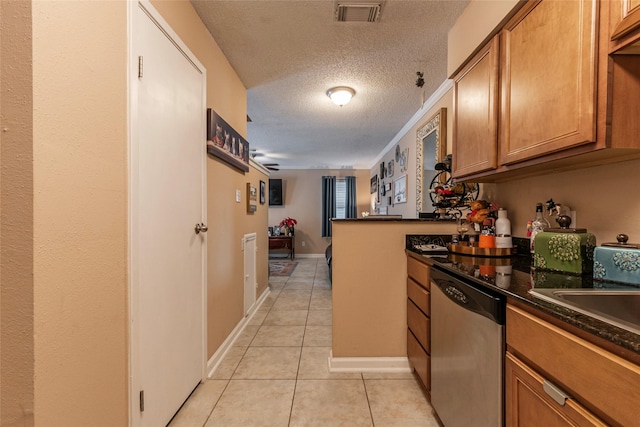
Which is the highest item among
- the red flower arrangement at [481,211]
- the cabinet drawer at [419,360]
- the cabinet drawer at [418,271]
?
the red flower arrangement at [481,211]

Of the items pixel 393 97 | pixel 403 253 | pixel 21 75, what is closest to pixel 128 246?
pixel 21 75

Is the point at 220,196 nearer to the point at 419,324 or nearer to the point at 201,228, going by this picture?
the point at 201,228

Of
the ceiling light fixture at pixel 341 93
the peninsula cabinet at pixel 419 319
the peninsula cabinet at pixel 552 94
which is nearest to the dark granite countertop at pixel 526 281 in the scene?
the peninsula cabinet at pixel 419 319

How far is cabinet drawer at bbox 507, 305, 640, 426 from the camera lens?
0.53 meters

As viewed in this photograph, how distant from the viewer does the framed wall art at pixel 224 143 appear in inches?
73.9

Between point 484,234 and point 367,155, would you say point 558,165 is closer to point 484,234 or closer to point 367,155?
point 484,234

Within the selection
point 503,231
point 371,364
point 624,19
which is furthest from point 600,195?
point 371,364

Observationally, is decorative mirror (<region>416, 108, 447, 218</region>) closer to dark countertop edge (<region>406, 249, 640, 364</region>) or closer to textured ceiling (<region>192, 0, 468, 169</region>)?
textured ceiling (<region>192, 0, 468, 169</region>)

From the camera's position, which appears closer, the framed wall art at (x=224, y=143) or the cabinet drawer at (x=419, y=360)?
the cabinet drawer at (x=419, y=360)

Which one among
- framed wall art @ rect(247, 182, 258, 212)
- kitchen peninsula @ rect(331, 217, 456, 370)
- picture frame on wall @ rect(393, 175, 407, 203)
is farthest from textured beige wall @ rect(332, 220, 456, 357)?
picture frame on wall @ rect(393, 175, 407, 203)

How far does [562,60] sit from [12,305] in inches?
78.7

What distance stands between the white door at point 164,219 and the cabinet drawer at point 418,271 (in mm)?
1424

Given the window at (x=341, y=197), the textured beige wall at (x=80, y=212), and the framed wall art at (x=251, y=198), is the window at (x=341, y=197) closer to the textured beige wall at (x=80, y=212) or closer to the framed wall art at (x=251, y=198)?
the framed wall art at (x=251, y=198)

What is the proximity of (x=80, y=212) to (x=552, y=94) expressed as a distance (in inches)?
72.0
